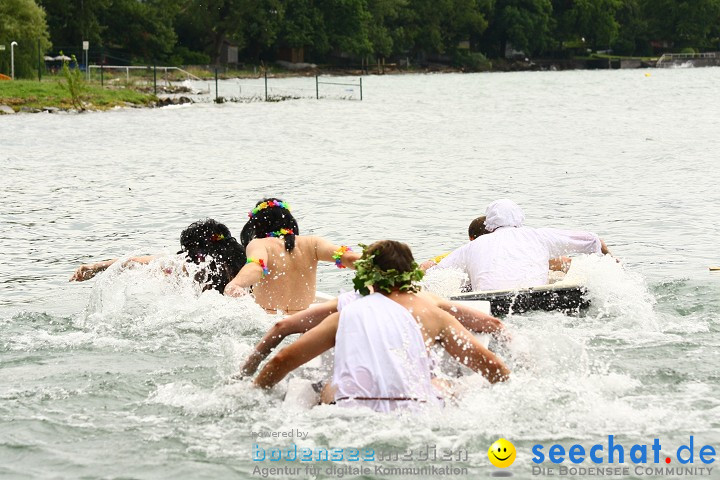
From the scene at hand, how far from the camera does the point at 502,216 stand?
11.2m

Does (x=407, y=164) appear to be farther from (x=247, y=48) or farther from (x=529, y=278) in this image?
(x=247, y=48)

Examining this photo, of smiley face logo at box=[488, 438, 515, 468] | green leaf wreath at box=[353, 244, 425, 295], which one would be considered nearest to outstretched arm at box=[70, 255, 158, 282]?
green leaf wreath at box=[353, 244, 425, 295]

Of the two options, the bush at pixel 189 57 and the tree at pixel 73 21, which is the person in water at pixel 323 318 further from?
the bush at pixel 189 57

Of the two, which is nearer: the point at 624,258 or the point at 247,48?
the point at 624,258

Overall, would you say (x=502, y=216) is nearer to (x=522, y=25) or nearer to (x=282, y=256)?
(x=282, y=256)

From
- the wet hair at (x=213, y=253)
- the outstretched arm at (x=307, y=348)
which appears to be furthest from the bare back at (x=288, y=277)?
the outstretched arm at (x=307, y=348)

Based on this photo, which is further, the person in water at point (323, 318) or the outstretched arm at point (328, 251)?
the outstretched arm at point (328, 251)

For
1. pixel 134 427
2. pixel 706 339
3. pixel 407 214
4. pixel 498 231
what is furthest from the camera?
pixel 407 214

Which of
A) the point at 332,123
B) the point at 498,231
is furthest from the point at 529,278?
the point at 332,123

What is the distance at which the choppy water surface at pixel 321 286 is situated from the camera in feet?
25.4

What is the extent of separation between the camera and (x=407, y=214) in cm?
2050

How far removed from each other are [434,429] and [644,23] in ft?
567

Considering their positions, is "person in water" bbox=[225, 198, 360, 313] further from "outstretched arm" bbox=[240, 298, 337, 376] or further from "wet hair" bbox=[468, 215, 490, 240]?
"outstretched arm" bbox=[240, 298, 337, 376]

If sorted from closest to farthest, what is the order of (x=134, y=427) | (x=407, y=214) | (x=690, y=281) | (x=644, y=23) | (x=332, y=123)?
(x=134, y=427) < (x=690, y=281) < (x=407, y=214) < (x=332, y=123) < (x=644, y=23)
